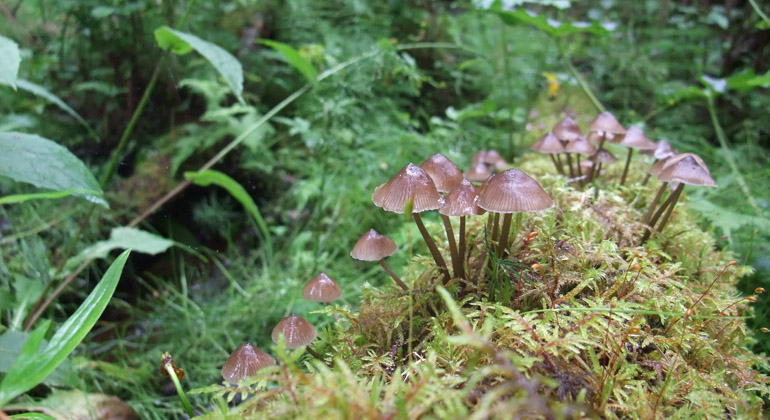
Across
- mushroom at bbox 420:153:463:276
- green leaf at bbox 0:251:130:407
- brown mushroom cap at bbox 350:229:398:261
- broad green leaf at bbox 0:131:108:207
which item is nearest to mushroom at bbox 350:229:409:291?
brown mushroom cap at bbox 350:229:398:261

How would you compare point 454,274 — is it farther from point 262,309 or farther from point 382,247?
point 262,309

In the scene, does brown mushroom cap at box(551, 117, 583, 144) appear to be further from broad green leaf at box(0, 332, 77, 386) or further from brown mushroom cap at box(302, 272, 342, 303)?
broad green leaf at box(0, 332, 77, 386)

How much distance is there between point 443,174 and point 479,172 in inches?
64.2

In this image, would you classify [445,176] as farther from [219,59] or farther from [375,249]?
[219,59]

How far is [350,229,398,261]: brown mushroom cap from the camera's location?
1658mm

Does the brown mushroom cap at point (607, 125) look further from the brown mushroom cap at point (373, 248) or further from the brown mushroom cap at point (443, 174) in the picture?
the brown mushroom cap at point (373, 248)

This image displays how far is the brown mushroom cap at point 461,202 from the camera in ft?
4.53

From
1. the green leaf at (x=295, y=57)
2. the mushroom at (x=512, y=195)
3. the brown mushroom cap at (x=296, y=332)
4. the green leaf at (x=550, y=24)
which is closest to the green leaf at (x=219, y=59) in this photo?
the green leaf at (x=295, y=57)

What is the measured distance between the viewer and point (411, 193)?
4.63ft

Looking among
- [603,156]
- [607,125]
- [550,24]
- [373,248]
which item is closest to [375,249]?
[373,248]

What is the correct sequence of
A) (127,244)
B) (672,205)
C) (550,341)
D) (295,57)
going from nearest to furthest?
(550,341) → (672,205) → (295,57) → (127,244)

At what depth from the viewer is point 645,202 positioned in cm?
239

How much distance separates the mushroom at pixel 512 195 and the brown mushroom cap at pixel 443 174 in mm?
208

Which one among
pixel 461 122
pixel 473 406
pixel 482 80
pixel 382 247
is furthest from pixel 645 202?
pixel 482 80
